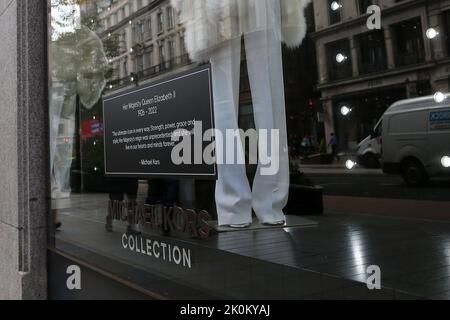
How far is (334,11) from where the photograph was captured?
2422 millimetres

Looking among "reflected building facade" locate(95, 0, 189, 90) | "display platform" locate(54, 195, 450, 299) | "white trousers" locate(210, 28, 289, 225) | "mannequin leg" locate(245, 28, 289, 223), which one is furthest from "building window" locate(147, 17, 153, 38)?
"display platform" locate(54, 195, 450, 299)

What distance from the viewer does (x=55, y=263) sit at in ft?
14.3

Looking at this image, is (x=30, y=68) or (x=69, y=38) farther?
(x=69, y=38)

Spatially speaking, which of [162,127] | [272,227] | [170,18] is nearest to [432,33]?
[272,227]

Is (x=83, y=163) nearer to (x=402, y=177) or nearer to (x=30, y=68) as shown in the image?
(x=30, y=68)

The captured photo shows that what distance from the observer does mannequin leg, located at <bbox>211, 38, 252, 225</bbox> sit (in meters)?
3.18

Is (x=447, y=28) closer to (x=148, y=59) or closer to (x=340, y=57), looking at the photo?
(x=340, y=57)

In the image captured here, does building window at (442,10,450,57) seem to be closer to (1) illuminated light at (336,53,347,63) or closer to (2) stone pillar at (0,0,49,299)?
(1) illuminated light at (336,53,347,63)

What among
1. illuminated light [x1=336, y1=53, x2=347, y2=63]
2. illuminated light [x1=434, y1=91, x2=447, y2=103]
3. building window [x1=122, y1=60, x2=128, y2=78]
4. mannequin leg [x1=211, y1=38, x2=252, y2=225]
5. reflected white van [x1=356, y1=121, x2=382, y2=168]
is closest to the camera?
illuminated light [x1=434, y1=91, x2=447, y2=103]

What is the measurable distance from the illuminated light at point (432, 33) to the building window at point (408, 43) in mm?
30

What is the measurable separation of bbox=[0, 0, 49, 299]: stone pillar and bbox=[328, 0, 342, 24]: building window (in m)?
2.97

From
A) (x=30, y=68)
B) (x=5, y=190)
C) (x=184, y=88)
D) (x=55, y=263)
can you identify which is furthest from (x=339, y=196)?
(x=5, y=190)

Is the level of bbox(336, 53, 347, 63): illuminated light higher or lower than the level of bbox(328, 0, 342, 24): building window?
lower

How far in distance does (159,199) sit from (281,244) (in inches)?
44.6
